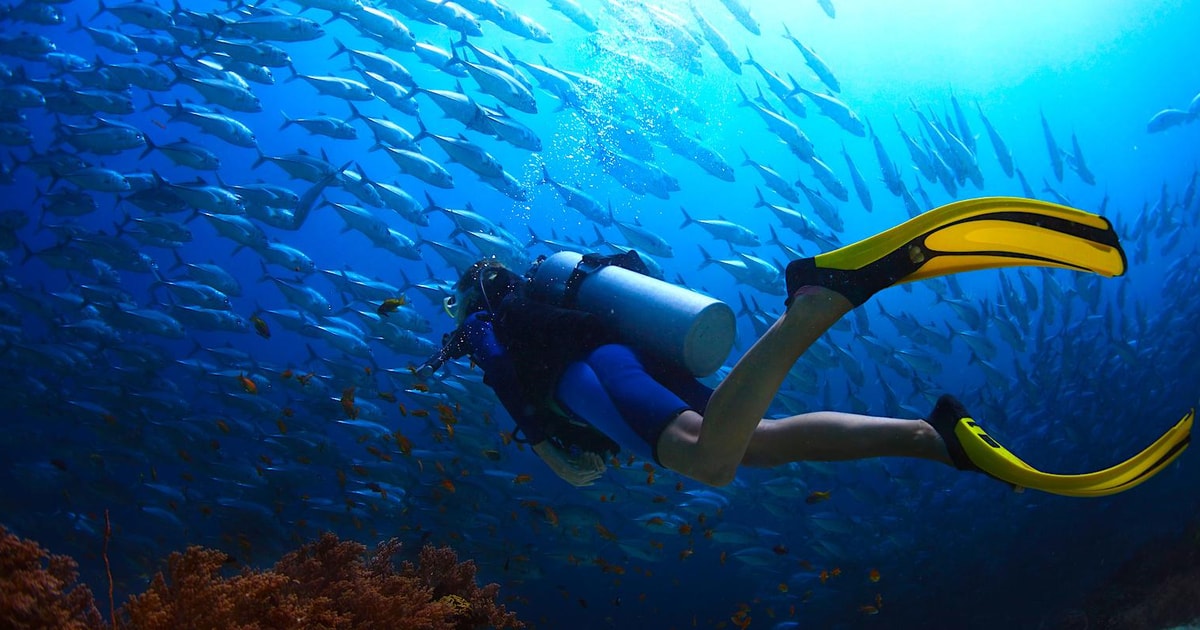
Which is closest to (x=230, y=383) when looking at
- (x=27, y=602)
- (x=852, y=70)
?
(x=27, y=602)

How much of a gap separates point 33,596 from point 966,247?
320 cm

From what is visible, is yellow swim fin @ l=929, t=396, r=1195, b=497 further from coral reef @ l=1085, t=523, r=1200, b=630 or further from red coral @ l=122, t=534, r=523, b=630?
coral reef @ l=1085, t=523, r=1200, b=630

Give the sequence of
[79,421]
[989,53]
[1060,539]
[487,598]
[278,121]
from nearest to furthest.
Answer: [487,598]
[1060,539]
[79,421]
[989,53]
[278,121]

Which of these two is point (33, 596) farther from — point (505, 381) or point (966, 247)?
point (966, 247)

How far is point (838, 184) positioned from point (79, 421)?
17.6 m

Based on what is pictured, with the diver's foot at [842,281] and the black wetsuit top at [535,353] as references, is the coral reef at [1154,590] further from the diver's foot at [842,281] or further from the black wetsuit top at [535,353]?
the black wetsuit top at [535,353]

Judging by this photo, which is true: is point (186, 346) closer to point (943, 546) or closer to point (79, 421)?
point (79, 421)

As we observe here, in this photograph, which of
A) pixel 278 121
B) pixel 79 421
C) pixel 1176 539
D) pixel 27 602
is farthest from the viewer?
pixel 278 121

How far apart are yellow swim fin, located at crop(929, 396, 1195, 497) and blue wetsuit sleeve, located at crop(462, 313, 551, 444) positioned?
1682 mm

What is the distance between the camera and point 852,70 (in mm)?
35000

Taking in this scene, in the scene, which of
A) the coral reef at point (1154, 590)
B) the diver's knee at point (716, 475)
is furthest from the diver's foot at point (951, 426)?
the coral reef at point (1154, 590)

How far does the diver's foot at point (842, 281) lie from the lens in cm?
196

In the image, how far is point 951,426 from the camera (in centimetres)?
231

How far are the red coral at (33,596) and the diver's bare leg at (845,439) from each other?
98.7 inches
